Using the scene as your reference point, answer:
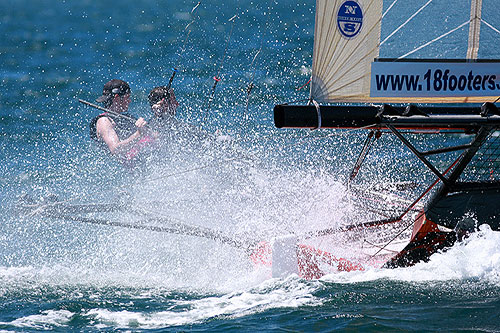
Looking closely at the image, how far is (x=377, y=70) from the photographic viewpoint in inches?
186

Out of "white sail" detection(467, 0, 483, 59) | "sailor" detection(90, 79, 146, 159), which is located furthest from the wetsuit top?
"white sail" detection(467, 0, 483, 59)

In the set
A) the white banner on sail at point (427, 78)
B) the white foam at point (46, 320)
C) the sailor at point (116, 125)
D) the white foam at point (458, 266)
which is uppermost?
the sailor at point (116, 125)

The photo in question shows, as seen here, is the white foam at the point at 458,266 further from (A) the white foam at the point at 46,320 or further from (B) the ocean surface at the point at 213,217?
(A) the white foam at the point at 46,320

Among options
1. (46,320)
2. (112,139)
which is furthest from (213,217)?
(46,320)

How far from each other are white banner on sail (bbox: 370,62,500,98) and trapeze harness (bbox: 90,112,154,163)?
2.60m

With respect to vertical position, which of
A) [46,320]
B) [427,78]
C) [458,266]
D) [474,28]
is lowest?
[46,320]

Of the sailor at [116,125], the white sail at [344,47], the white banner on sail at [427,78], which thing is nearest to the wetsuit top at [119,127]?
the sailor at [116,125]

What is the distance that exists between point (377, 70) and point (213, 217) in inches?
85.8

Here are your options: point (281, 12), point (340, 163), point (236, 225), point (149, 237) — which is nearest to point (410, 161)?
point (340, 163)

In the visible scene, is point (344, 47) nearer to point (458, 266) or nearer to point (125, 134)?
point (458, 266)

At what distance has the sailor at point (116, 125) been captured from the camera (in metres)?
6.34

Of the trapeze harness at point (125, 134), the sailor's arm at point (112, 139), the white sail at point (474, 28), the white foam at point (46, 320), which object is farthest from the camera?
the trapeze harness at point (125, 134)

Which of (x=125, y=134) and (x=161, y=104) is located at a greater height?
(x=161, y=104)

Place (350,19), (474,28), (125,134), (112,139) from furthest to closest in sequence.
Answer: (125,134)
(112,139)
(474,28)
(350,19)
